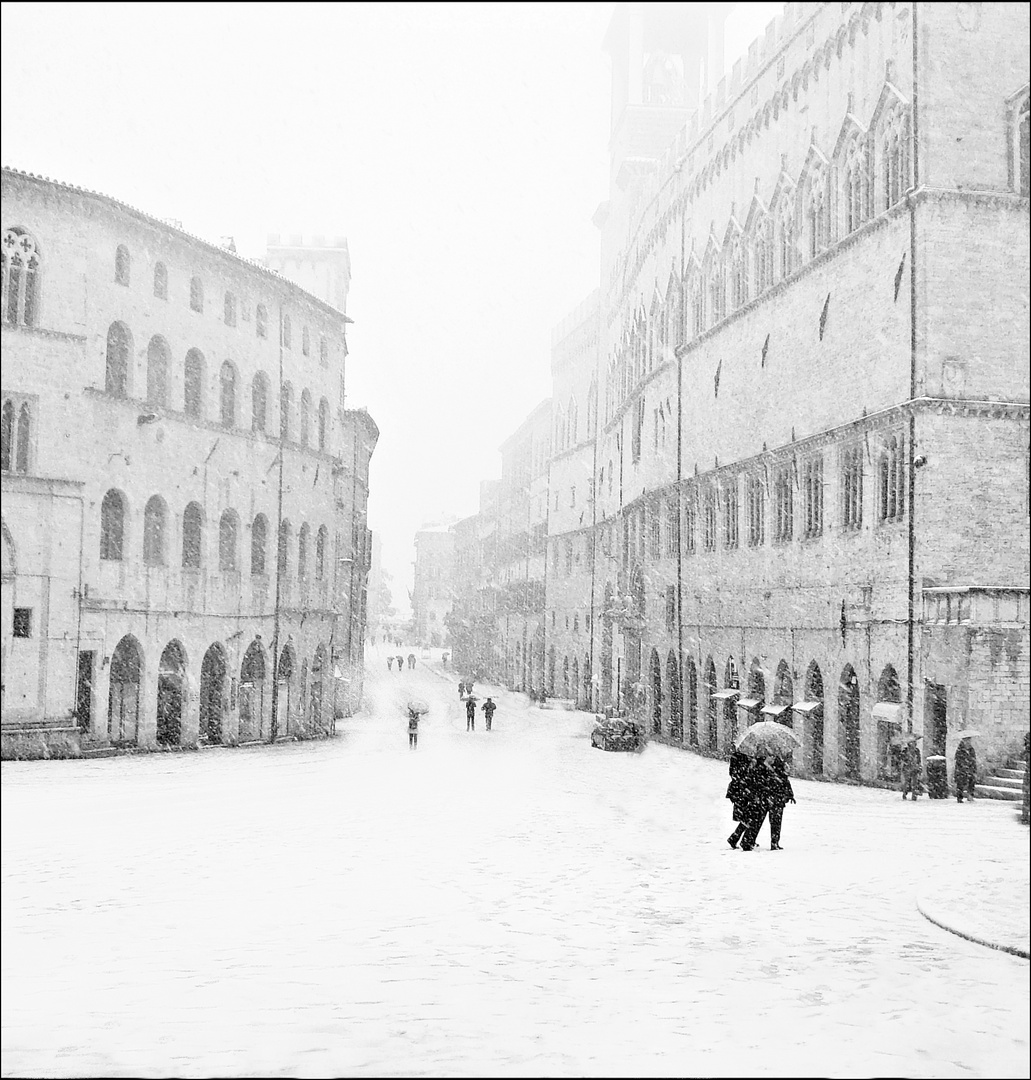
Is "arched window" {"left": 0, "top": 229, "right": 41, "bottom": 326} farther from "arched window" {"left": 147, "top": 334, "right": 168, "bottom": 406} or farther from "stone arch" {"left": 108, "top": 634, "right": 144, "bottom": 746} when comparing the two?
"arched window" {"left": 147, "top": 334, "right": 168, "bottom": 406}

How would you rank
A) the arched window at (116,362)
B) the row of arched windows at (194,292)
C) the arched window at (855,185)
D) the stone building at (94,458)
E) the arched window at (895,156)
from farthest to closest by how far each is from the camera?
the arched window at (855,185)
the arched window at (895,156)
the row of arched windows at (194,292)
the arched window at (116,362)
the stone building at (94,458)

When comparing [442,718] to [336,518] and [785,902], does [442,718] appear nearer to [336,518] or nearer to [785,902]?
[336,518]

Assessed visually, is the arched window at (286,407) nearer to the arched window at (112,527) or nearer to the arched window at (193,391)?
the arched window at (193,391)

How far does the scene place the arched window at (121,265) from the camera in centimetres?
692

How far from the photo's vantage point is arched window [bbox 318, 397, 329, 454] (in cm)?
4066

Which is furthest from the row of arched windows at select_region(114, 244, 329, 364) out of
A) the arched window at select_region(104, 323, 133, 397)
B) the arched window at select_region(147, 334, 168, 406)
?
the arched window at select_region(104, 323, 133, 397)

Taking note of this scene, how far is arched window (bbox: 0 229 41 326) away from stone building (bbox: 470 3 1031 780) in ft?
33.6

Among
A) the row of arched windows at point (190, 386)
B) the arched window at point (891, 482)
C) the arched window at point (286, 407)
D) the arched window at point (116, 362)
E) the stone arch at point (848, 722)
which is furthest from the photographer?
the arched window at point (286, 407)

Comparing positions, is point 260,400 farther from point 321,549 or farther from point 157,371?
point 157,371

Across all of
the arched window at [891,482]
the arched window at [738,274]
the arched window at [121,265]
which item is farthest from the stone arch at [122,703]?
the arched window at [738,274]

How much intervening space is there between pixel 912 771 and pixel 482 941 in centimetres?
1446

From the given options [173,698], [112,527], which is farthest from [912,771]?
[112,527]

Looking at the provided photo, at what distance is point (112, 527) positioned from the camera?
4.84m

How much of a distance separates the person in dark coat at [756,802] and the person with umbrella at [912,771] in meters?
7.52
